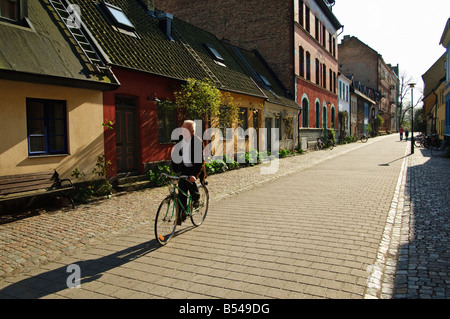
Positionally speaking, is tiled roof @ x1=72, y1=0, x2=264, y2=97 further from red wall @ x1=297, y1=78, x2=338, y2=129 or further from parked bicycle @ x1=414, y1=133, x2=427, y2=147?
parked bicycle @ x1=414, y1=133, x2=427, y2=147

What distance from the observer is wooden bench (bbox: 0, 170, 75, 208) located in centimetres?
696

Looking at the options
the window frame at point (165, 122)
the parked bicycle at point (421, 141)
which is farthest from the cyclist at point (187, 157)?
the parked bicycle at point (421, 141)

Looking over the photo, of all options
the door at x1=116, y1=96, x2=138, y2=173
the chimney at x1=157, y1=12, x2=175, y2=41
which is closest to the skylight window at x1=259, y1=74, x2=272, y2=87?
the chimney at x1=157, y1=12, x2=175, y2=41

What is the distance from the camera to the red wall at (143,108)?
31.6 ft

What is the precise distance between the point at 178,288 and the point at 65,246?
8.08 feet

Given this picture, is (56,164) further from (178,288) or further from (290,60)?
(290,60)

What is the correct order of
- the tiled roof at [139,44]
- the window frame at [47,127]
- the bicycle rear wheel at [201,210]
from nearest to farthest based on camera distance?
1. the bicycle rear wheel at [201,210]
2. the window frame at [47,127]
3. the tiled roof at [139,44]

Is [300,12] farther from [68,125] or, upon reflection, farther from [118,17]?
[68,125]

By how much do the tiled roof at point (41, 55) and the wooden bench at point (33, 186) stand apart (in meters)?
2.05

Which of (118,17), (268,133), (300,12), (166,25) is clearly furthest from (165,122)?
(300,12)

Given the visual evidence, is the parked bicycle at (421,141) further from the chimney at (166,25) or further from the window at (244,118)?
the chimney at (166,25)

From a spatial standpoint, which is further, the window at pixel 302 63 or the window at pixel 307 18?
the window at pixel 307 18

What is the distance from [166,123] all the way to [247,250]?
7865 millimetres
